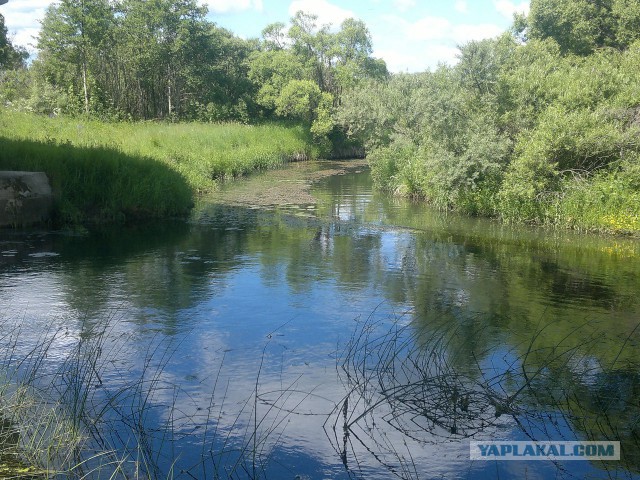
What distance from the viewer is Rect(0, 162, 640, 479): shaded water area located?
540 cm

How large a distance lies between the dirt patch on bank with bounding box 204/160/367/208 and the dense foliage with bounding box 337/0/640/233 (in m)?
4.30

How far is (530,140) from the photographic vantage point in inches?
649

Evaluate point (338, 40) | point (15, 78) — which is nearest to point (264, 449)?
point (15, 78)

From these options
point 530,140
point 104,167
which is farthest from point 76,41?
point 530,140

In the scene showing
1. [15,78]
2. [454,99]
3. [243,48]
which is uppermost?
[243,48]

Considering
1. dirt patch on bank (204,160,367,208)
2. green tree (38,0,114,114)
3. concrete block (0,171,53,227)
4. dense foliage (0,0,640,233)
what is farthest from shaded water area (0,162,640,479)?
green tree (38,0,114,114)

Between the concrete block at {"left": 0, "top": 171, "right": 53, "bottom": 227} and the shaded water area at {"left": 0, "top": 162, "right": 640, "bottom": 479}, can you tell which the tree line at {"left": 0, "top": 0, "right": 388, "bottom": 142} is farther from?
the shaded water area at {"left": 0, "top": 162, "right": 640, "bottom": 479}

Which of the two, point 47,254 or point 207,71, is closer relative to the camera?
point 47,254

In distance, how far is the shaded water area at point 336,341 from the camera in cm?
540

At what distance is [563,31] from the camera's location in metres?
29.5

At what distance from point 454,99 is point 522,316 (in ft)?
33.7

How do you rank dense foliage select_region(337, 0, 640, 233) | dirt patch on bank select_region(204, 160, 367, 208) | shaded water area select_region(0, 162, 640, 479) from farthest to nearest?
dirt patch on bank select_region(204, 160, 367, 208)
dense foliage select_region(337, 0, 640, 233)
shaded water area select_region(0, 162, 640, 479)

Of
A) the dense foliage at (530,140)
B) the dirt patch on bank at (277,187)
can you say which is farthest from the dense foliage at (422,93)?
the dirt patch on bank at (277,187)

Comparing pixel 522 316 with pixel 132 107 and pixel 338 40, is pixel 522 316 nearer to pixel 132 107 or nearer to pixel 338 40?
pixel 132 107
